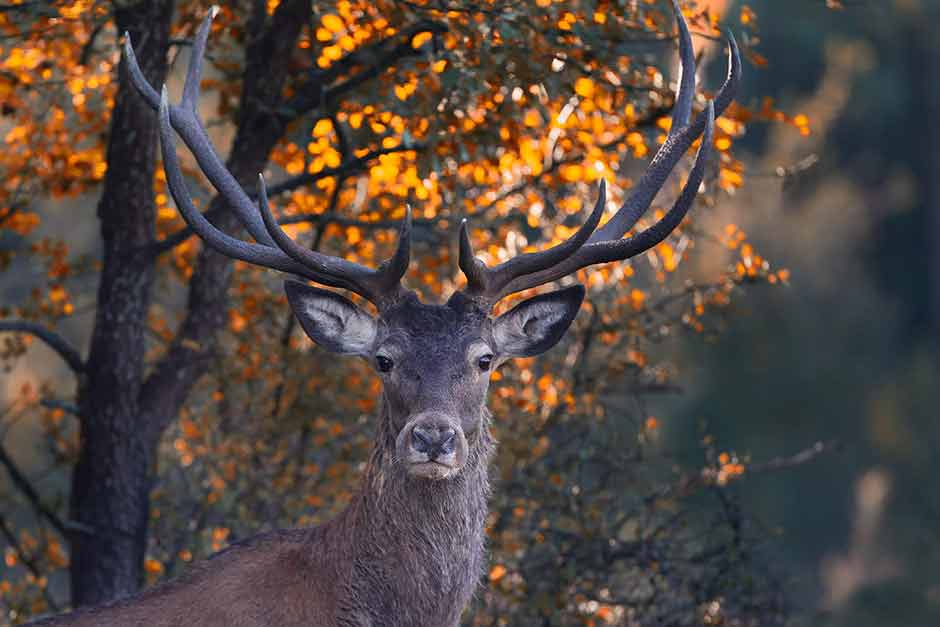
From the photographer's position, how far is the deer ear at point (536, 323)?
8.46 metres

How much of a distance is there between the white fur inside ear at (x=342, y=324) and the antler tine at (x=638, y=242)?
0.63 meters

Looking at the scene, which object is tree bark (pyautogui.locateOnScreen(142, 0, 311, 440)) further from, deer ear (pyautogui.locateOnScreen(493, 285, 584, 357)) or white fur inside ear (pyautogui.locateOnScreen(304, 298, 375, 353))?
deer ear (pyautogui.locateOnScreen(493, 285, 584, 357))

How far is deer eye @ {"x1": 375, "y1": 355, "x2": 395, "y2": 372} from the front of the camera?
26.2 ft

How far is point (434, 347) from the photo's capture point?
26.0 feet

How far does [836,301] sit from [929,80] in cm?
884

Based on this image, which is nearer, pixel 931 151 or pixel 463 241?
pixel 463 241

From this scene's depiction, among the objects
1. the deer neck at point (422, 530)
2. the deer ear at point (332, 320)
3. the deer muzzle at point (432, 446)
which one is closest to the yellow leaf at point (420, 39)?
the deer ear at point (332, 320)

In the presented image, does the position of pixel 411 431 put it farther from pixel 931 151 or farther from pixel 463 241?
pixel 931 151

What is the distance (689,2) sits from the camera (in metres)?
10.0

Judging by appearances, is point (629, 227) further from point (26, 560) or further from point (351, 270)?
point (26, 560)

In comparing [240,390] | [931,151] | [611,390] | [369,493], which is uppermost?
[369,493]

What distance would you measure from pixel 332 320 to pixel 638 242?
1422 millimetres

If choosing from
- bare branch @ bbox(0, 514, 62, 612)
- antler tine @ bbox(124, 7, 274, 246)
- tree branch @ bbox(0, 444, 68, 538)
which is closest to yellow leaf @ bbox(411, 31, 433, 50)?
antler tine @ bbox(124, 7, 274, 246)

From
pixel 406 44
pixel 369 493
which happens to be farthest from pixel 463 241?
pixel 406 44
